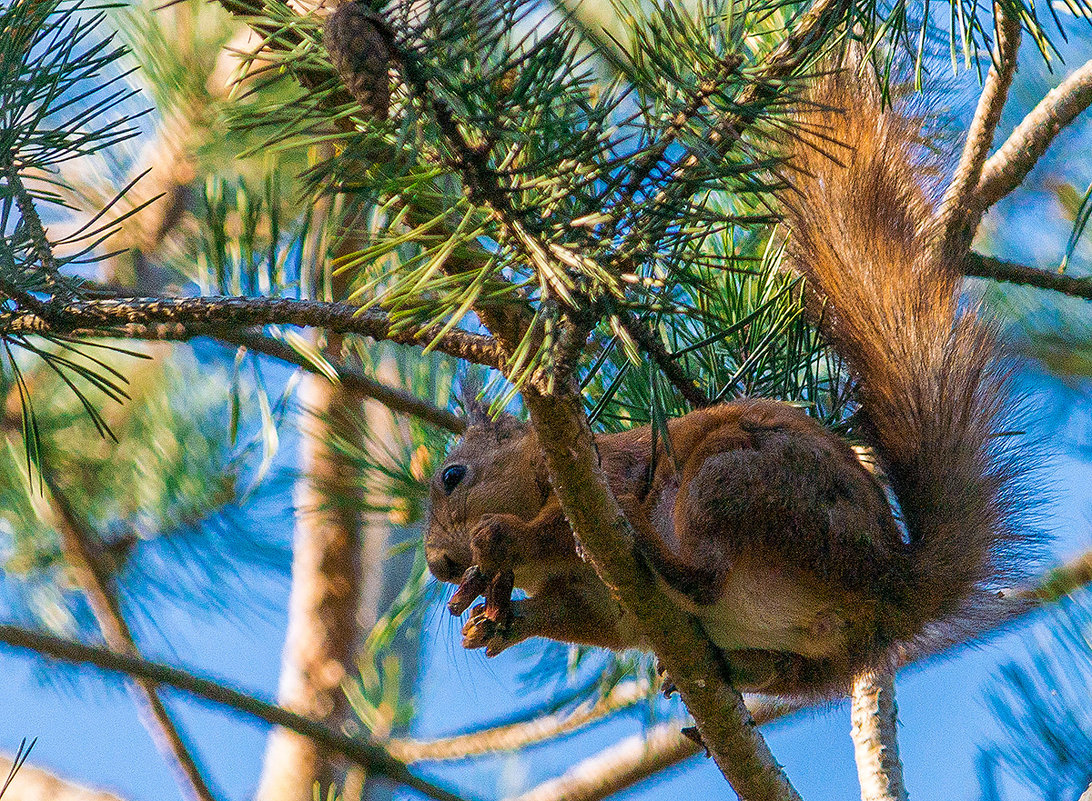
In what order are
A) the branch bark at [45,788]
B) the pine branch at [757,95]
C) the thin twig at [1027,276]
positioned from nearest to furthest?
1. the pine branch at [757,95]
2. the thin twig at [1027,276]
3. the branch bark at [45,788]

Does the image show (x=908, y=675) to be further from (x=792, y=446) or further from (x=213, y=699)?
(x=213, y=699)

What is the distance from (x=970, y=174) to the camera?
1.39 metres

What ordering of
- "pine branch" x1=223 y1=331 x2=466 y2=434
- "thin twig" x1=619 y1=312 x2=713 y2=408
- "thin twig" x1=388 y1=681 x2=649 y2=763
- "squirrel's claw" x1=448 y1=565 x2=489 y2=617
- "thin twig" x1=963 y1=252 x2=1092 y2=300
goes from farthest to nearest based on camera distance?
"thin twig" x1=388 y1=681 x2=649 y2=763 < "pine branch" x1=223 y1=331 x2=466 y2=434 < "thin twig" x1=963 y1=252 x2=1092 y2=300 < "squirrel's claw" x1=448 y1=565 x2=489 y2=617 < "thin twig" x1=619 y1=312 x2=713 y2=408

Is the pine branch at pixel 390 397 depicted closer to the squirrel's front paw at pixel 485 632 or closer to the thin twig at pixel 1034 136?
the squirrel's front paw at pixel 485 632

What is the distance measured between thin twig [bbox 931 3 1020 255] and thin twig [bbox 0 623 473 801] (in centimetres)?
103

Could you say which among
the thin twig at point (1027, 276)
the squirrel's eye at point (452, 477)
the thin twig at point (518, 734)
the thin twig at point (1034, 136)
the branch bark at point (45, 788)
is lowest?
the branch bark at point (45, 788)

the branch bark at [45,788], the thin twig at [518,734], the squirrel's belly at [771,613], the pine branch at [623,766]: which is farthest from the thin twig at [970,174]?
the branch bark at [45,788]

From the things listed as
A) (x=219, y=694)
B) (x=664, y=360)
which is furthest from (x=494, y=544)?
Result: (x=219, y=694)

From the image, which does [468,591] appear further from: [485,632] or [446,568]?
[446,568]

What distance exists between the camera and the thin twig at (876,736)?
4.50 feet

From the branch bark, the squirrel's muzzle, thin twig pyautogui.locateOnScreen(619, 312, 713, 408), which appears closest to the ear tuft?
the squirrel's muzzle

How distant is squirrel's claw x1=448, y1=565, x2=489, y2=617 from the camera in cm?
133

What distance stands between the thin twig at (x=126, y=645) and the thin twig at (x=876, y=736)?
1009 mm

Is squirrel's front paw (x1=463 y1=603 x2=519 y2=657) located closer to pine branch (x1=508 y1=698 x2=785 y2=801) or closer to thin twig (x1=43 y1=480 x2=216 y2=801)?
pine branch (x1=508 y1=698 x2=785 y2=801)
